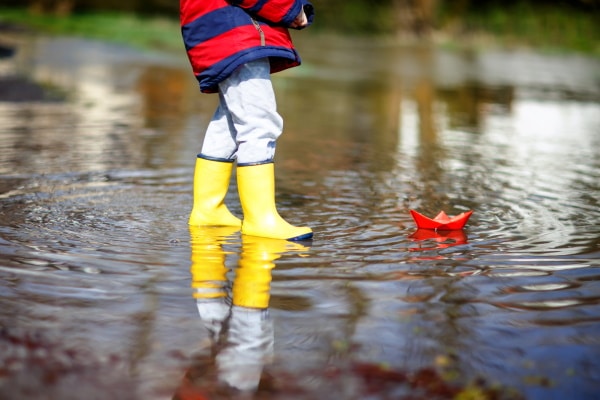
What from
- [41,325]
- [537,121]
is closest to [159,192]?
[41,325]

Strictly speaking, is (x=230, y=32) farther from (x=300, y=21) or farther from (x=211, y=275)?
(x=211, y=275)

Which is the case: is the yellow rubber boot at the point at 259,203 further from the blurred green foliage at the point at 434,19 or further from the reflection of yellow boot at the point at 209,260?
the blurred green foliage at the point at 434,19

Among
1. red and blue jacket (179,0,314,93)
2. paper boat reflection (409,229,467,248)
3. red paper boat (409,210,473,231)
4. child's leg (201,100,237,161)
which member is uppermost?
red and blue jacket (179,0,314,93)

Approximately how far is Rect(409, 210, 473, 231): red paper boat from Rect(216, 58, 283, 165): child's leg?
0.71 meters

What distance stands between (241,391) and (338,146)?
5.12 meters

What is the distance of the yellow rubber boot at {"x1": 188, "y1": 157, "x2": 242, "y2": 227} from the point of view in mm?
4523

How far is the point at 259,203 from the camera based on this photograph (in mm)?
4344

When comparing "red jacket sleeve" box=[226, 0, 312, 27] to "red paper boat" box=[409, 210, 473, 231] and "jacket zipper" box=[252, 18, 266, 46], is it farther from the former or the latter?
"red paper boat" box=[409, 210, 473, 231]

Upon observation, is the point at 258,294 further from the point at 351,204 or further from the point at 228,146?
the point at 351,204

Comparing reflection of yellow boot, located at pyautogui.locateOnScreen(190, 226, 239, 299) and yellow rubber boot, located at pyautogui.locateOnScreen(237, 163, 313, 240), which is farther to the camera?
yellow rubber boot, located at pyautogui.locateOnScreen(237, 163, 313, 240)

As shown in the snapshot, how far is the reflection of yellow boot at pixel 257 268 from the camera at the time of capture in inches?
129

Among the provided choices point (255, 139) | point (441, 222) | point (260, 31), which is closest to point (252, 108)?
point (255, 139)

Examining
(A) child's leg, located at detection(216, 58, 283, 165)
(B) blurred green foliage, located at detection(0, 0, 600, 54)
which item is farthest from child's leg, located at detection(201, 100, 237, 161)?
(B) blurred green foliage, located at detection(0, 0, 600, 54)

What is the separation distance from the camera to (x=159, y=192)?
525 centimetres
